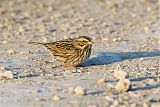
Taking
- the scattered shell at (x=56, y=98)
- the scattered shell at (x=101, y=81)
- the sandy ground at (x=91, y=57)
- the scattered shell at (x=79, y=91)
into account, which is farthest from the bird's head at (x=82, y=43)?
the scattered shell at (x=56, y=98)

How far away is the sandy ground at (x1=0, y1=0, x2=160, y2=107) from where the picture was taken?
8430 millimetres

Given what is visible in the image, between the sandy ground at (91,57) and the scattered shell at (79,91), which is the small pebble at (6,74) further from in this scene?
the scattered shell at (79,91)

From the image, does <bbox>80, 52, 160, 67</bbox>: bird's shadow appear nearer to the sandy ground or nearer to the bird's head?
the sandy ground

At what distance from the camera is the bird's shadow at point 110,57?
11039 millimetres

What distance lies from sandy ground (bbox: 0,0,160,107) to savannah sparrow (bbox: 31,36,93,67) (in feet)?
0.48

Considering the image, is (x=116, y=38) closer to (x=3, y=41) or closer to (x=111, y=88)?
(x=3, y=41)

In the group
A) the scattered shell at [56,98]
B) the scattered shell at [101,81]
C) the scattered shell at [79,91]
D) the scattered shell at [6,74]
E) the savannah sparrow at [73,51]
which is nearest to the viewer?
the scattered shell at [56,98]

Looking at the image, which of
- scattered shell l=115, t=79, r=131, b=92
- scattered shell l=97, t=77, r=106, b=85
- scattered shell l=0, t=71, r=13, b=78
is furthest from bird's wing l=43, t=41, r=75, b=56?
scattered shell l=115, t=79, r=131, b=92

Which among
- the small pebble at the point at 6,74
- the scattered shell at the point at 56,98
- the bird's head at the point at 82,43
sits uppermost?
the bird's head at the point at 82,43

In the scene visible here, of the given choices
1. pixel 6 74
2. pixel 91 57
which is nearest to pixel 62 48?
pixel 91 57

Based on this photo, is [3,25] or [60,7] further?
[60,7]

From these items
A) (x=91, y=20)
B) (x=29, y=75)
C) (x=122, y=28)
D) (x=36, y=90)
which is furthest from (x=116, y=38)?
(x=36, y=90)

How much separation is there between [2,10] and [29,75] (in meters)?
7.81

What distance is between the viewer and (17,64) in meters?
10.7
